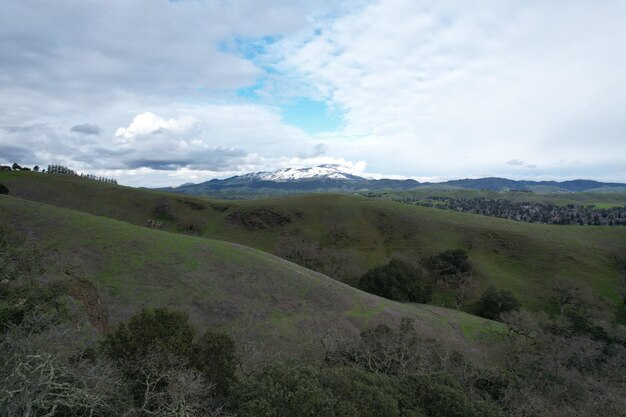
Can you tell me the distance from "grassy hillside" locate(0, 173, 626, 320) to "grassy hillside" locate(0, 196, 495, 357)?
88.1ft

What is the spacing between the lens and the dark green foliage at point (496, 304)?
205 ft

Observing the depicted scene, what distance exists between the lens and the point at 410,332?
1458 inches

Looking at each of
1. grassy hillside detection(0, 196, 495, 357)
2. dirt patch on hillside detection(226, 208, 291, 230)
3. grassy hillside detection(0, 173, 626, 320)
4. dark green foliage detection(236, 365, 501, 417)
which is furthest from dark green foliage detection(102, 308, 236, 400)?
dirt patch on hillside detection(226, 208, 291, 230)

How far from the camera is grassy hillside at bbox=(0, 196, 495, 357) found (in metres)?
34.5

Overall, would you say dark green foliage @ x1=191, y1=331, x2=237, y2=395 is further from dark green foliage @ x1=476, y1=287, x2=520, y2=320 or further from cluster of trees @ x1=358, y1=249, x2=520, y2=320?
dark green foliage @ x1=476, y1=287, x2=520, y2=320

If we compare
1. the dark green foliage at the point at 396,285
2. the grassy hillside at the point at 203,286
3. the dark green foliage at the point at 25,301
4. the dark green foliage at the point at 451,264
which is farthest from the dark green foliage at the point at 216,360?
the dark green foliage at the point at 451,264

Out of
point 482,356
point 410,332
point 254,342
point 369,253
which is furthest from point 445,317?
point 369,253

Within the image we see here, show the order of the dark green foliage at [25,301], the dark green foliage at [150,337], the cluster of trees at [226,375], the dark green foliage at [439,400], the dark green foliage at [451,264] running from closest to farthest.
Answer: the cluster of trees at [226,375] < the dark green foliage at [439,400] < the dark green foliage at [25,301] < the dark green foliage at [150,337] < the dark green foliage at [451,264]

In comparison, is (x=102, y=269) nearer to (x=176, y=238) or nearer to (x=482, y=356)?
(x=176, y=238)

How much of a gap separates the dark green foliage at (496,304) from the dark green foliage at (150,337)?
57019mm

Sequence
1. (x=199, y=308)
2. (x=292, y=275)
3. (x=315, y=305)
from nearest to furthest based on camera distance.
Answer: (x=199, y=308) < (x=315, y=305) < (x=292, y=275)

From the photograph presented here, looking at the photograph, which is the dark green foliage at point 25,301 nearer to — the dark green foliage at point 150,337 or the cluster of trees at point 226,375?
the cluster of trees at point 226,375

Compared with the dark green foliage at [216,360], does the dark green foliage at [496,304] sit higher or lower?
lower

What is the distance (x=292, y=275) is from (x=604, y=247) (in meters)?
83.4
